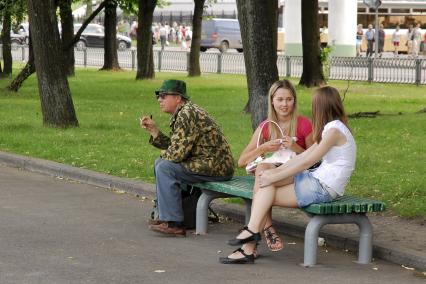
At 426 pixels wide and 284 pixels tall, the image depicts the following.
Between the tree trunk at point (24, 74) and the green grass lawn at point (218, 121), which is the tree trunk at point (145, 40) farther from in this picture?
the tree trunk at point (24, 74)

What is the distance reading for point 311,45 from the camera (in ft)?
→ 88.1

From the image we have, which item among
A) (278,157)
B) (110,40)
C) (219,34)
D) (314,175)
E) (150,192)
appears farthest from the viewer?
(219,34)

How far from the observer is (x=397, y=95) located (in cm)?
2706

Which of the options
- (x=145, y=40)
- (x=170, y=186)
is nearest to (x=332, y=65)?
(x=145, y=40)

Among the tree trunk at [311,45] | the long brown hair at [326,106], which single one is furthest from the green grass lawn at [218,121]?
the long brown hair at [326,106]

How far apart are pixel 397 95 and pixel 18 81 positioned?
9.63 m

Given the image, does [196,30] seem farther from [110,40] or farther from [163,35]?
[163,35]

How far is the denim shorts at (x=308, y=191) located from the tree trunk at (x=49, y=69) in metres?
10.0

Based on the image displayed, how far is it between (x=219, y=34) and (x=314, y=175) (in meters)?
55.5

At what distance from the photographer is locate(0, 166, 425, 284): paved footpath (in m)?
7.43

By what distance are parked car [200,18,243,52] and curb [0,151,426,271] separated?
161ft

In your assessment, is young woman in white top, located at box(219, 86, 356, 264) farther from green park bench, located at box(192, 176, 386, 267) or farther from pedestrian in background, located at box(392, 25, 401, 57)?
pedestrian in background, located at box(392, 25, 401, 57)

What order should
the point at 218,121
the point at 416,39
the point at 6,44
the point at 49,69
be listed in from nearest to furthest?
the point at 49,69, the point at 218,121, the point at 6,44, the point at 416,39

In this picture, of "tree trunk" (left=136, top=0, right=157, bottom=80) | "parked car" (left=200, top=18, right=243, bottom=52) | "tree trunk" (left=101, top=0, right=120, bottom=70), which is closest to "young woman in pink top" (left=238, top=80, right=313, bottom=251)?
"tree trunk" (left=136, top=0, right=157, bottom=80)
